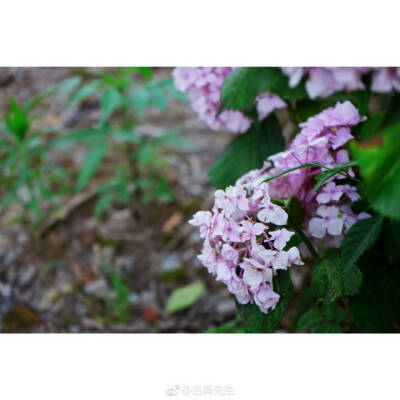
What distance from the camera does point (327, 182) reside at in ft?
2.40

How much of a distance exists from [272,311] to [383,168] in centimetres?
33

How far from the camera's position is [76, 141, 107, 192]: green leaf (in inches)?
56.4

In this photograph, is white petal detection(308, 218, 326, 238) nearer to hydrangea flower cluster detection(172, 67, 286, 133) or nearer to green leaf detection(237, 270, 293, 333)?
green leaf detection(237, 270, 293, 333)

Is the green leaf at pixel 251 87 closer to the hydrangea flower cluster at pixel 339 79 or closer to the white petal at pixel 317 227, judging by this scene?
the hydrangea flower cluster at pixel 339 79

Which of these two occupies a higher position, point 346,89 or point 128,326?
point 346,89

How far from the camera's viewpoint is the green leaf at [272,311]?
67 centimetres

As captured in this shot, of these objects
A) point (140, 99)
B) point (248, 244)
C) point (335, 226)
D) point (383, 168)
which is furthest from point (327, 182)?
point (140, 99)

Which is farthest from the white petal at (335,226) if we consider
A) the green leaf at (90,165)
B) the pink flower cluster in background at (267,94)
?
the green leaf at (90,165)

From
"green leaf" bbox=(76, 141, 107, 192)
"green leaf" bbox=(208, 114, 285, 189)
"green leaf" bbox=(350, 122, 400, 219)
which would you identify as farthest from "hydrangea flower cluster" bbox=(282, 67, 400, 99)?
"green leaf" bbox=(76, 141, 107, 192)
